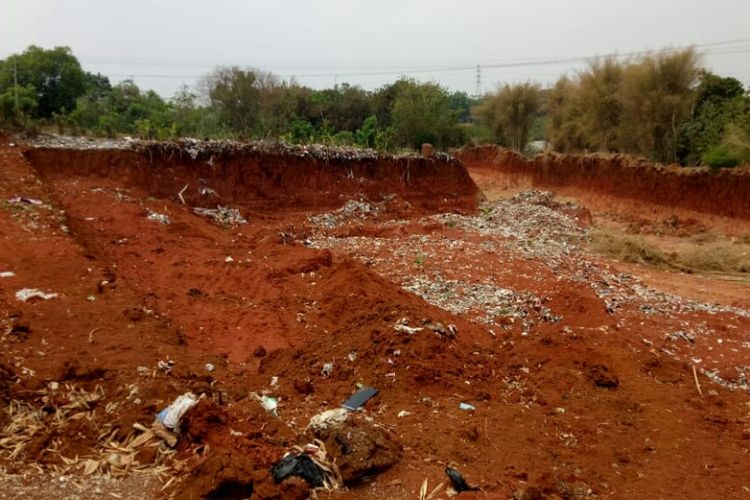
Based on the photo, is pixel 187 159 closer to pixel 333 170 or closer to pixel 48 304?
pixel 333 170

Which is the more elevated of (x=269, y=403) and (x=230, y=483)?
(x=230, y=483)

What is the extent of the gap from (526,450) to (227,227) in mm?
10536

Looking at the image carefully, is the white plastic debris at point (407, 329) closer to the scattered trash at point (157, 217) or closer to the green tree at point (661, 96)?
the scattered trash at point (157, 217)

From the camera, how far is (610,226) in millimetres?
17656

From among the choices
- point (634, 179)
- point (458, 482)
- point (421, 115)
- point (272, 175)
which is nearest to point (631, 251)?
point (634, 179)

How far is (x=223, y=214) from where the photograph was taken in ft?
47.2

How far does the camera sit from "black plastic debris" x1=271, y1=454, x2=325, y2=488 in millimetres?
3582

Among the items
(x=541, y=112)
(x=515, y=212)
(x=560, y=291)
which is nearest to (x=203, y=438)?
(x=560, y=291)

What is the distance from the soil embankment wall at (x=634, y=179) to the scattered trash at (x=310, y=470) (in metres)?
16.6

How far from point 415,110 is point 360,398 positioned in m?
27.6

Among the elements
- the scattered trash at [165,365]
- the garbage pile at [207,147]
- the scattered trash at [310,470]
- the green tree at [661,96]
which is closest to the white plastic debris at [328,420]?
the scattered trash at [310,470]

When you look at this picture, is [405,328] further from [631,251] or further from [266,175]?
[266,175]

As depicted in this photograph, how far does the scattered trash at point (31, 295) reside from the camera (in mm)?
6500

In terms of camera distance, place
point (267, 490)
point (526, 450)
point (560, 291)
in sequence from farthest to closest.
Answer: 1. point (560, 291)
2. point (526, 450)
3. point (267, 490)
